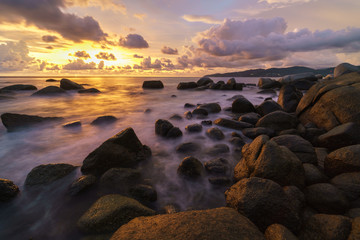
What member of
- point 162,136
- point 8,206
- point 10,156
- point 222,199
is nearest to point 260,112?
point 162,136

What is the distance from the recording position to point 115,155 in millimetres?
4039

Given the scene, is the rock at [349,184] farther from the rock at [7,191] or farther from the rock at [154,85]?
the rock at [154,85]

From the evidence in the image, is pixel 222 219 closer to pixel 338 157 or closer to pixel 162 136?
pixel 338 157

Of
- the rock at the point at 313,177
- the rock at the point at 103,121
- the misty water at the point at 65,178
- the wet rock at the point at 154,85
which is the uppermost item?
the wet rock at the point at 154,85

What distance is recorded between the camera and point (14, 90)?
2125 cm

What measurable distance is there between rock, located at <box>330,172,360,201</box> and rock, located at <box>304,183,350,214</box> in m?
0.23

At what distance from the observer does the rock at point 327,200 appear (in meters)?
2.48

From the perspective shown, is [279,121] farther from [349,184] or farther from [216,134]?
[349,184]

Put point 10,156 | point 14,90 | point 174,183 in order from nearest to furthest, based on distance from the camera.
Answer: point 174,183, point 10,156, point 14,90

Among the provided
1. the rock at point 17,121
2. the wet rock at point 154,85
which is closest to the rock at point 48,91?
the rock at point 17,121

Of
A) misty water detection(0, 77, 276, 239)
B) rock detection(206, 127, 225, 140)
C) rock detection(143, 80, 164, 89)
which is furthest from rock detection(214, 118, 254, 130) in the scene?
rock detection(143, 80, 164, 89)

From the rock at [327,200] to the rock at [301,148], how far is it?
957mm

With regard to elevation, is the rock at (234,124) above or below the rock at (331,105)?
below

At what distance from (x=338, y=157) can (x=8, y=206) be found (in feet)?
19.7
